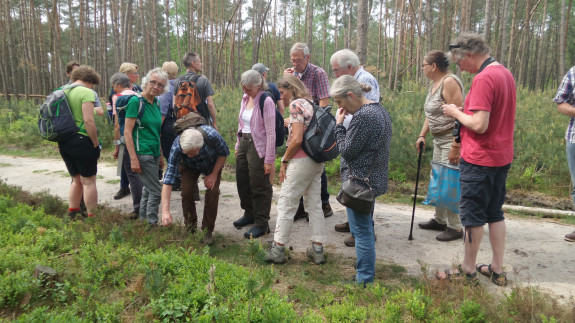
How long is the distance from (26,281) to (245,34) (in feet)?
121

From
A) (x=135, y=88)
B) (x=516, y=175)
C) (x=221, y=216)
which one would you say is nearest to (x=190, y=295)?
(x=221, y=216)

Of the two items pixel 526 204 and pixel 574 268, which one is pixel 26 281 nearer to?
pixel 574 268

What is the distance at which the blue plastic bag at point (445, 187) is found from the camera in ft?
12.1

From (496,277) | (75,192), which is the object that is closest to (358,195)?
(496,277)

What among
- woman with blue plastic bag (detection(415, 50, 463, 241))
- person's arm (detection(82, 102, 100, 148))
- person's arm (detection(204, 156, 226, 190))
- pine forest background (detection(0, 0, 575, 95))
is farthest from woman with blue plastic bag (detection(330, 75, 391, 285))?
pine forest background (detection(0, 0, 575, 95))

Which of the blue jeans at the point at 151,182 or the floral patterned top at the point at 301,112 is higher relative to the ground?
the floral patterned top at the point at 301,112

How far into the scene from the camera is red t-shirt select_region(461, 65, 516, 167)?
279cm

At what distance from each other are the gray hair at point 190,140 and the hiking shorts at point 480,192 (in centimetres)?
243

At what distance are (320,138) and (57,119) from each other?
3044 mm

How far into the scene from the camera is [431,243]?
13.9ft

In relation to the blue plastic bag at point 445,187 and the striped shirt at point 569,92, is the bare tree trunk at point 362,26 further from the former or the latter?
the striped shirt at point 569,92

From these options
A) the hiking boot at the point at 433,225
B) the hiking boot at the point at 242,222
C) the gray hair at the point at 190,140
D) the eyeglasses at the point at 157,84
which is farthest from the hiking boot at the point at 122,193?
the hiking boot at the point at 433,225

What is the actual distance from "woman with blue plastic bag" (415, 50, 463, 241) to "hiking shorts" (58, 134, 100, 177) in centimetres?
399

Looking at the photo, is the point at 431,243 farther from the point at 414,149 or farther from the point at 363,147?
the point at 414,149
